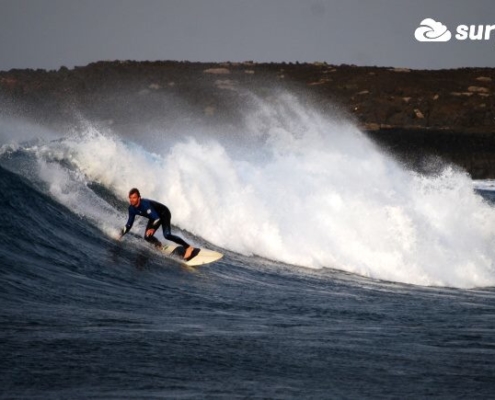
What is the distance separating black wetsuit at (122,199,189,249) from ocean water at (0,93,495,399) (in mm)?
344

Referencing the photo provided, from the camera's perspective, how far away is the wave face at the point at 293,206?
17.7 metres

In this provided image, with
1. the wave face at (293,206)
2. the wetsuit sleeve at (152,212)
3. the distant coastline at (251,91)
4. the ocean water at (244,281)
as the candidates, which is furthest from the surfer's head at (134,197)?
the distant coastline at (251,91)

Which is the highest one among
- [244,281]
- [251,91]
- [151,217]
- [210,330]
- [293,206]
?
[251,91]

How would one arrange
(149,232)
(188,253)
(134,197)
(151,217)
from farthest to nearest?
(188,253) < (151,217) < (149,232) < (134,197)

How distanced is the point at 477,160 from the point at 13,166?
71033 mm

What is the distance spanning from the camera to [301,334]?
9758 millimetres

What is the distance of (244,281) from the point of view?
47.0 feet

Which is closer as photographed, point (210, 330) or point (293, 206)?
point (210, 330)

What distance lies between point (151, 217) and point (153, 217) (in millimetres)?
28

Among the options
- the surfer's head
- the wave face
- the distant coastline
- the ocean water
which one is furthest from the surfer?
the distant coastline

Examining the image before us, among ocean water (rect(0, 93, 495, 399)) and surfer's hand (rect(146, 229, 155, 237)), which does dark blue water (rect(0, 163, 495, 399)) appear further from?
surfer's hand (rect(146, 229, 155, 237))

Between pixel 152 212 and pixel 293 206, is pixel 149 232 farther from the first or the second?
pixel 293 206

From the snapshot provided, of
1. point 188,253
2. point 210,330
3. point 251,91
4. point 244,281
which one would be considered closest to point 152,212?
point 188,253

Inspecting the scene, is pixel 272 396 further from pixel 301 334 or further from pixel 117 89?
pixel 117 89
